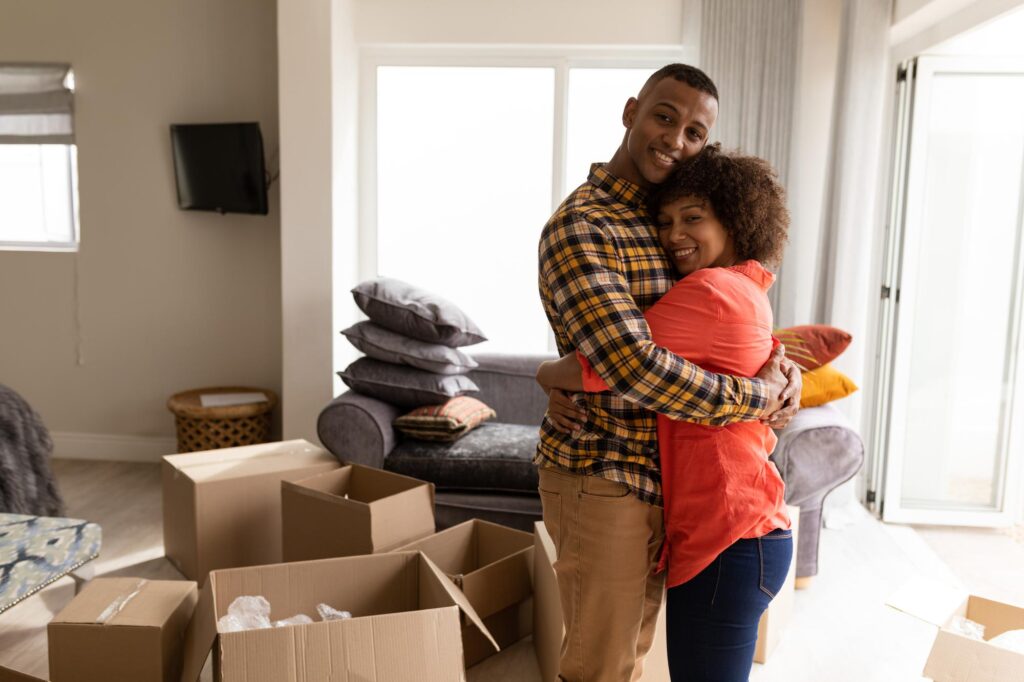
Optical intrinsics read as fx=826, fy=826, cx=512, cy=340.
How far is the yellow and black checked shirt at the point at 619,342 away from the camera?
1.23 meters

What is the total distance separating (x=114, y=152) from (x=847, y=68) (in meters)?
3.46

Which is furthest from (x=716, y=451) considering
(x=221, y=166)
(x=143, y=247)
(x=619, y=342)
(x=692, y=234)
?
(x=143, y=247)

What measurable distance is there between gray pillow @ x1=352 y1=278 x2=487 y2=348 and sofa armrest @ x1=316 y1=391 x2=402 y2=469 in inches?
14.0

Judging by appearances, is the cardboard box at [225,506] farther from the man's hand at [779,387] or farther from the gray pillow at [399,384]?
the man's hand at [779,387]

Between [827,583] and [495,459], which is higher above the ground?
[495,459]

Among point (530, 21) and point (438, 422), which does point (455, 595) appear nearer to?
point (438, 422)

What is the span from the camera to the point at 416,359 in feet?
10.5

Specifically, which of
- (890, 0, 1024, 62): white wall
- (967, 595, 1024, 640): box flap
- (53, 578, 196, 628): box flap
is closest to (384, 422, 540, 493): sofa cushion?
(53, 578, 196, 628): box flap

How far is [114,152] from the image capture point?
13.6 ft

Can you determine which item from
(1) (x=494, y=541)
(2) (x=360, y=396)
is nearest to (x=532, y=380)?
(2) (x=360, y=396)

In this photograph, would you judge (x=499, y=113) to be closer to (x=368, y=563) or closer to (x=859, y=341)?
(x=859, y=341)

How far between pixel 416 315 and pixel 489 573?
121 cm

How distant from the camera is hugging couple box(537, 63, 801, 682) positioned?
4.16 ft

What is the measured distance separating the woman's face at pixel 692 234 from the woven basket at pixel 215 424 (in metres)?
2.77
